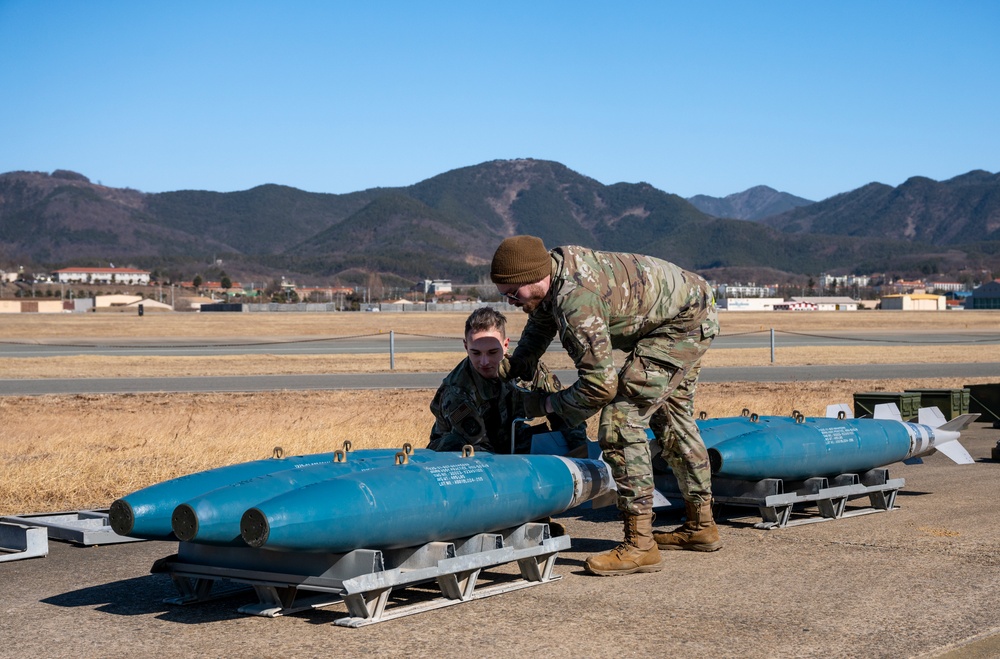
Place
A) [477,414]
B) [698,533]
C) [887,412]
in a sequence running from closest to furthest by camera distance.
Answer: [698,533], [477,414], [887,412]

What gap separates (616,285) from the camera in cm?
702

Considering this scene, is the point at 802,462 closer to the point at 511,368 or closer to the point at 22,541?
the point at 511,368

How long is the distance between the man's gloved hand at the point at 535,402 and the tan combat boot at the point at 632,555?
87 cm

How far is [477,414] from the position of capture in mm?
8281

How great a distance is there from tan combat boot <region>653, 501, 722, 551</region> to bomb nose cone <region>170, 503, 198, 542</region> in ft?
11.1

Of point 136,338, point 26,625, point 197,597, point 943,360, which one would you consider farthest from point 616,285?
point 136,338

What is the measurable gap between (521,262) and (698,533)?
2.47 metres

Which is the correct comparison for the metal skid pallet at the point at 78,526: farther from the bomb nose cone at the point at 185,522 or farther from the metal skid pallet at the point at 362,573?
the bomb nose cone at the point at 185,522

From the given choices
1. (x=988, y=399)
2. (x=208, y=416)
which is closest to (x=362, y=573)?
(x=208, y=416)

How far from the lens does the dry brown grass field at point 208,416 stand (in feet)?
37.1

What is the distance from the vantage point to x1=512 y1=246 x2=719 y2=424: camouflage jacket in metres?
6.76

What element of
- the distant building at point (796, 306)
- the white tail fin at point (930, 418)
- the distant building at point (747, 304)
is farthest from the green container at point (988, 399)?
the distant building at point (747, 304)

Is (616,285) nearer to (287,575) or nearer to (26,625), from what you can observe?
(287,575)

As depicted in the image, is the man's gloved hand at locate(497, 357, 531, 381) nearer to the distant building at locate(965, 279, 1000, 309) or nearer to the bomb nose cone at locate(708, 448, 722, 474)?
the bomb nose cone at locate(708, 448, 722, 474)
